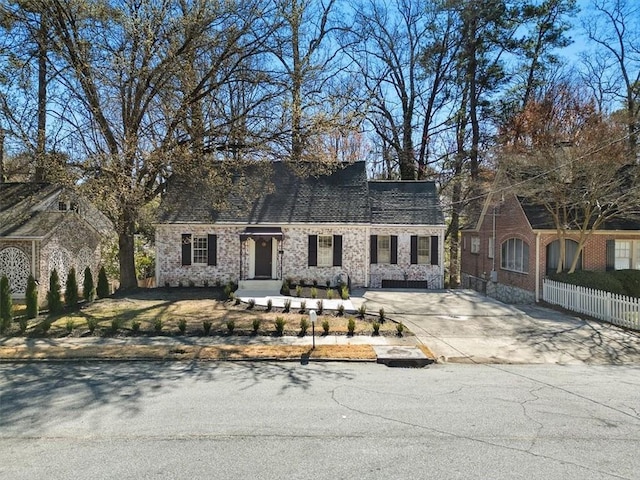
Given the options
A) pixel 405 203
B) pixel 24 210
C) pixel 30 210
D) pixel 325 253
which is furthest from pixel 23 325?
pixel 405 203

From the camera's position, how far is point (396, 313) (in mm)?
16484

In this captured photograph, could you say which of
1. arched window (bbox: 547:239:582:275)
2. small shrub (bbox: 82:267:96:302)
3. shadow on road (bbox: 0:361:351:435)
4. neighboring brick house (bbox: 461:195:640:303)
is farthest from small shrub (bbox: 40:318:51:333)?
arched window (bbox: 547:239:582:275)

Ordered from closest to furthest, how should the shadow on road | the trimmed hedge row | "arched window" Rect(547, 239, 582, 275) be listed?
the shadow on road
the trimmed hedge row
"arched window" Rect(547, 239, 582, 275)

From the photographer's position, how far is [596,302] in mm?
16422

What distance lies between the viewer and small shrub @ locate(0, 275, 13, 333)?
43.4 feet

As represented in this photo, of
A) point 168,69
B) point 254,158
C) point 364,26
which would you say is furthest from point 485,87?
point 168,69

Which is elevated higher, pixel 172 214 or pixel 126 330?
pixel 172 214

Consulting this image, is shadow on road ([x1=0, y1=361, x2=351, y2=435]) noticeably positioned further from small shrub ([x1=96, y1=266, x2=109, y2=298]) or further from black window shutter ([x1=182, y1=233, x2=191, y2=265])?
black window shutter ([x1=182, y1=233, x2=191, y2=265])

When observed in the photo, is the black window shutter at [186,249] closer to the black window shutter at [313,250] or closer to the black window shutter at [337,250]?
the black window shutter at [313,250]

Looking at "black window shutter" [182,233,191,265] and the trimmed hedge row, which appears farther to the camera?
"black window shutter" [182,233,191,265]

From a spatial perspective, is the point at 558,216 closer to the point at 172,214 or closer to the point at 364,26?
the point at 172,214

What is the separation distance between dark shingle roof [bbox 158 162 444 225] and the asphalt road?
13.3 m

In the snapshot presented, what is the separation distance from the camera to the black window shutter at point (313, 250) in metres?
22.5

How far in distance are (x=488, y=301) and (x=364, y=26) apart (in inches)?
969
